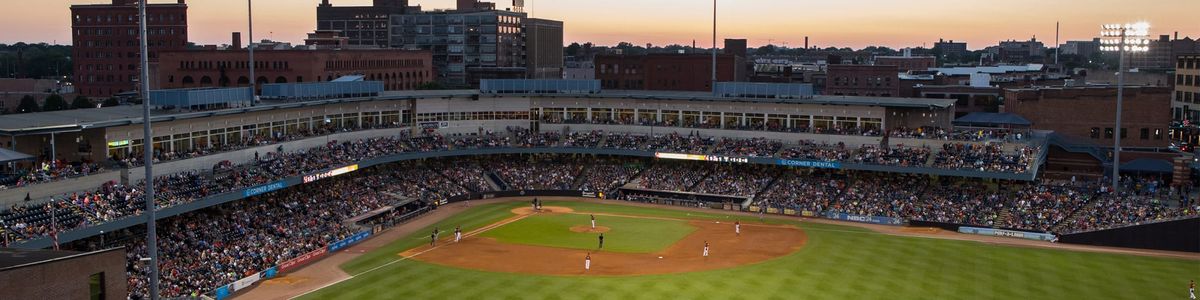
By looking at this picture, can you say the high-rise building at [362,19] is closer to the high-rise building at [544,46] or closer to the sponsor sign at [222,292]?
the high-rise building at [544,46]

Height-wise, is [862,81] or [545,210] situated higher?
[862,81]

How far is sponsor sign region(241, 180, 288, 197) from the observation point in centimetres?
5469

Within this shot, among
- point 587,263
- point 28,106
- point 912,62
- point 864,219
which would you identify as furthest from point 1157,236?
point 28,106

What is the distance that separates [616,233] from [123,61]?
105369 millimetres

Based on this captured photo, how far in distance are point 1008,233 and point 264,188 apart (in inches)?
1761

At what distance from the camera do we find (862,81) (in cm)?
11675

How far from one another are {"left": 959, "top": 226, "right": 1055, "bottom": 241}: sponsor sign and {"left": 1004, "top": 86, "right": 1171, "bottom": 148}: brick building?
22.3 meters

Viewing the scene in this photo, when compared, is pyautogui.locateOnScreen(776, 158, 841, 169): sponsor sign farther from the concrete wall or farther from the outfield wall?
the concrete wall

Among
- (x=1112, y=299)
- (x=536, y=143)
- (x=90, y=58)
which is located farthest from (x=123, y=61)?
(x=1112, y=299)

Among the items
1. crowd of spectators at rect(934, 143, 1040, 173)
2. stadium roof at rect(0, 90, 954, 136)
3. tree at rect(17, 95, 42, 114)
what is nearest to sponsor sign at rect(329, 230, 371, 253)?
stadium roof at rect(0, 90, 954, 136)

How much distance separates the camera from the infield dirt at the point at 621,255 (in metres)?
49.7

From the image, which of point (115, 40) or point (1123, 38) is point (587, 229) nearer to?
point (1123, 38)

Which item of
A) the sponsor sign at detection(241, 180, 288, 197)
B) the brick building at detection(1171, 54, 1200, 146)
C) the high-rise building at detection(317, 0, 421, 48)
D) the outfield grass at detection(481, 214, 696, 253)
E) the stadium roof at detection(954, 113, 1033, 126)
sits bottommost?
the outfield grass at detection(481, 214, 696, 253)

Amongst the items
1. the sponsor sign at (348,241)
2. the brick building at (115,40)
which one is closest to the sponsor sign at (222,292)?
the sponsor sign at (348,241)
